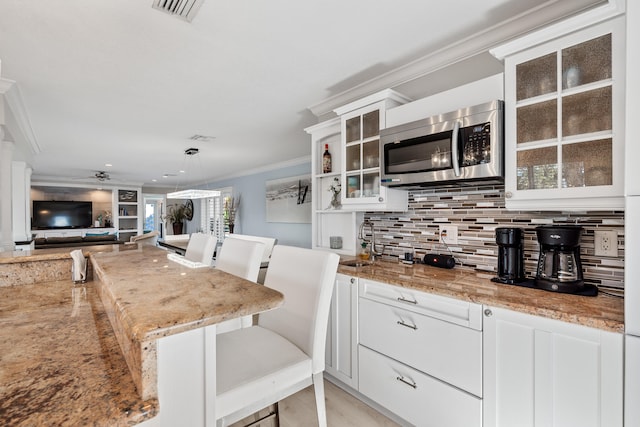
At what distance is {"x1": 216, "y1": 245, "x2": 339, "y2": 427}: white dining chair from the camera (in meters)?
1.11

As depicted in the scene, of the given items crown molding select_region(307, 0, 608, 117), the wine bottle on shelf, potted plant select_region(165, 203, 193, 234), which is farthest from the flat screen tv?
crown molding select_region(307, 0, 608, 117)

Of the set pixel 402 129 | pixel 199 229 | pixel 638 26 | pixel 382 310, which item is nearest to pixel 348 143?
pixel 402 129

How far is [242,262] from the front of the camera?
1717 mm

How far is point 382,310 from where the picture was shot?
191 centimetres

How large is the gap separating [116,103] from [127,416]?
321cm

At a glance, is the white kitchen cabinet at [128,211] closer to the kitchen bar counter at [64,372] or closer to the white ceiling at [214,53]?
the white ceiling at [214,53]

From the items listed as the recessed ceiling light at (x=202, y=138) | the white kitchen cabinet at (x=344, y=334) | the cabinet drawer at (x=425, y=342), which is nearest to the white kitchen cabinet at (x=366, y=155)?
the white kitchen cabinet at (x=344, y=334)

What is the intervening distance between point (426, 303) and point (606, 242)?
3.04 feet

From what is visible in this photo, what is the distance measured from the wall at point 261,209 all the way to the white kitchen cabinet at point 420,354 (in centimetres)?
372

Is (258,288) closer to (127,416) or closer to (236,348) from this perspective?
(127,416)

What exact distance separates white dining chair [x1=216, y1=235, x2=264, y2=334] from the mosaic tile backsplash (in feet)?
4.25

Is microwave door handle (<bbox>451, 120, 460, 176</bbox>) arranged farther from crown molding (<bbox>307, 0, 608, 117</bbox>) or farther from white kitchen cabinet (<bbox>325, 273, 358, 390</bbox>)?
white kitchen cabinet (<bbox>325, 273, 358, 390</bbox>)

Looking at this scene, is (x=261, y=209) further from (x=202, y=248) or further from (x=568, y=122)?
(x=568, y=122)

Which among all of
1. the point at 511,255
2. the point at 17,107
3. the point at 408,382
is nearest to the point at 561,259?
the point at 511,255
